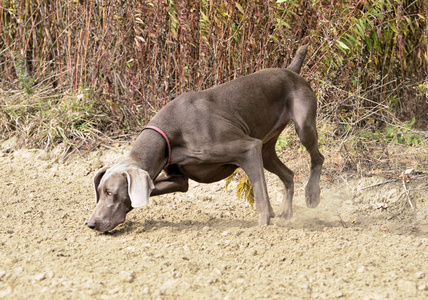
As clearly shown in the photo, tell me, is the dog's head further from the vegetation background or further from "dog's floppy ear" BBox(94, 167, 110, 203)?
the vegetation background

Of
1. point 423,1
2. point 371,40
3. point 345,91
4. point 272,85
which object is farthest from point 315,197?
point 423,1

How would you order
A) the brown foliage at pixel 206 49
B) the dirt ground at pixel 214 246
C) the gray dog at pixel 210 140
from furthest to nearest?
the brown foliage at pixel 206 49, the gray dog at pixel 210 140, the dirt ground at pixel 214 246

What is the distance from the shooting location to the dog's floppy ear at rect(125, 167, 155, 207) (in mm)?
3809

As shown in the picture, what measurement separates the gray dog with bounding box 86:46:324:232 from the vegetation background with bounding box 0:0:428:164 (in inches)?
36.5

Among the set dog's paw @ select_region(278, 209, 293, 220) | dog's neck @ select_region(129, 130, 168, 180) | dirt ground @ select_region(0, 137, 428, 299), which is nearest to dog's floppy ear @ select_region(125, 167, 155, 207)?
dog's neck @ select_region(129, 130, 168, 180)

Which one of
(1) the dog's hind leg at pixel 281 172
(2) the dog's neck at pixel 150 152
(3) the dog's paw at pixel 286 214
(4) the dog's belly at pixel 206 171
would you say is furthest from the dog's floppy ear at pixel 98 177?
(3) the dog's paw at pixel 286 214

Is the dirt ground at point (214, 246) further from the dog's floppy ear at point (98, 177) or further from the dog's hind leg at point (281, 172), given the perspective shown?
the dog's floppy ear at point (98, 177)

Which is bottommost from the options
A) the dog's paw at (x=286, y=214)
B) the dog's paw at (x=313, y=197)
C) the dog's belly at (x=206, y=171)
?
the dog's paw at (x=286, y=214)

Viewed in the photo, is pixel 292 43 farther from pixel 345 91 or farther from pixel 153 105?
pixel 153 105

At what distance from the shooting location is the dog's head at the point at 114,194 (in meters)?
3.90

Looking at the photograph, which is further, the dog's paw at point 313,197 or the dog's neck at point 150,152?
the dog's paw at point 313,197

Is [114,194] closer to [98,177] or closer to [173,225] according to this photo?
[98,177]

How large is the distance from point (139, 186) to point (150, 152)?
0.33 metres

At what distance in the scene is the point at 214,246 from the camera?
3.72 metres
